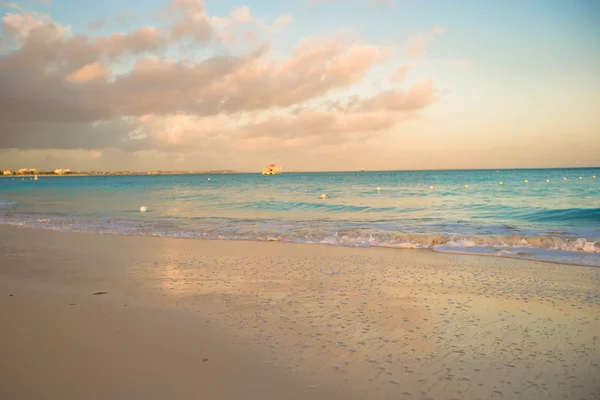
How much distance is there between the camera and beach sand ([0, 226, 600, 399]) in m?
4.11

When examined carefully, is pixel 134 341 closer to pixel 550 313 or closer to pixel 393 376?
pixel 393 376

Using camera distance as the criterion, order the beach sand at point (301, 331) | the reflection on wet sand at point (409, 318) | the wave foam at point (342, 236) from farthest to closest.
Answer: the wave foam at point (342, 236) → the reflection on wet sand at point (409, 318) → the beach sand at point (301, 331)

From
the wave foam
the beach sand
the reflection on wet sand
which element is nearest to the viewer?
the beach sand

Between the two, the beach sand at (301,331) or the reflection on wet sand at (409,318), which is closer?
the beach sand at (301,331)

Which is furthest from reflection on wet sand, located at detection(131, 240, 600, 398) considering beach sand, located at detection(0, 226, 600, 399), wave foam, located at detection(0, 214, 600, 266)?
wave foam, located at detection(0, 214, 600, 266)

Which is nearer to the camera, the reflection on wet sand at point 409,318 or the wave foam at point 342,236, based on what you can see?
the reflection on wet sand at point 409,318

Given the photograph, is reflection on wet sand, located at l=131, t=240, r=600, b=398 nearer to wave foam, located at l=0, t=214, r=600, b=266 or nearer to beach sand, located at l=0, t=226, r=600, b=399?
beach sand, located at l=0, t=226, r=600, b=399

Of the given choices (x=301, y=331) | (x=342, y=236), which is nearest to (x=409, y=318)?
(x=301, y=331)

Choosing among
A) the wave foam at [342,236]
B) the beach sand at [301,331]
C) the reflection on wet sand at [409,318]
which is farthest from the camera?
the wave foam at [342,236]

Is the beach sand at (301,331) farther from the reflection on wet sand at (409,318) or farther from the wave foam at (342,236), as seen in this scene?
the wave foam at (342,236)

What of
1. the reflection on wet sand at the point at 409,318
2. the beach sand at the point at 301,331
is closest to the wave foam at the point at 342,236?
the reflection on wet sand at the point at 409,318

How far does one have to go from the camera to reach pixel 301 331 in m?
5.49

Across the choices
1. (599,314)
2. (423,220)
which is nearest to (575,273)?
(599,314)

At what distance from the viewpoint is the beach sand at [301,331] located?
4.11 meters
